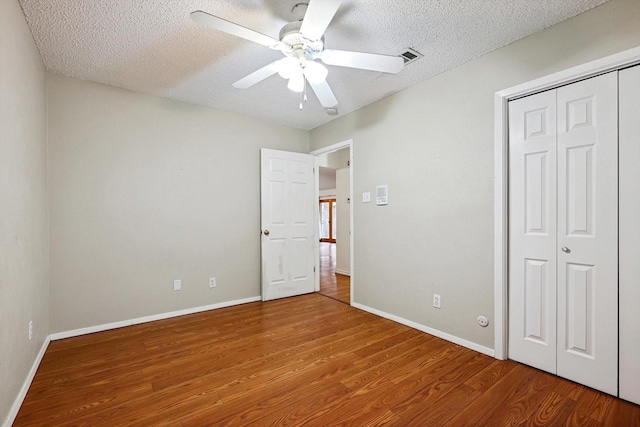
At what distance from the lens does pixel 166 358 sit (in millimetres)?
2359

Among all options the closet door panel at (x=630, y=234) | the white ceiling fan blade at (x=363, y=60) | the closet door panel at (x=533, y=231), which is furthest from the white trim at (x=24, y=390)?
the closet door panel at (x=630, y=234)

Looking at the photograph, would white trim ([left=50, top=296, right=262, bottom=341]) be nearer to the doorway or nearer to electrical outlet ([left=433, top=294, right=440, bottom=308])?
electrical outlet ([left=433, top=294, right=440, bottom=308])

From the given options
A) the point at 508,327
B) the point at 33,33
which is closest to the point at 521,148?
the point at 508,327

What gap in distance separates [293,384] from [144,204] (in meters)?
2.45

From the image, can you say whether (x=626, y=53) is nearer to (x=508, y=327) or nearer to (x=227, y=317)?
(x=508, y=327)

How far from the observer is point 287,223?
13.6ft

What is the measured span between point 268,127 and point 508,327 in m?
3.57

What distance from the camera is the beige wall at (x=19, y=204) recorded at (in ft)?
5.07

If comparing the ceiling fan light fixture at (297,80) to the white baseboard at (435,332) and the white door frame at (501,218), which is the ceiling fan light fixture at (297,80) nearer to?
the white door frame at (501,218)

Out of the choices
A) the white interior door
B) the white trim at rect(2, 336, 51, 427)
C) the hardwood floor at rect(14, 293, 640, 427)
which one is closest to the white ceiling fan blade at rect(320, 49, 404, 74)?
the hardwood floor at rect(14, 293, 640, 427)

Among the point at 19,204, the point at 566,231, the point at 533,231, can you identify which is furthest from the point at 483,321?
the point at 19,204

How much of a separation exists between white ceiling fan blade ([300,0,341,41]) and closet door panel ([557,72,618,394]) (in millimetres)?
1726

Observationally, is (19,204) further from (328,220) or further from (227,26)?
(328,220)

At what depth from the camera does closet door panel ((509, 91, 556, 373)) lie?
2.08m
